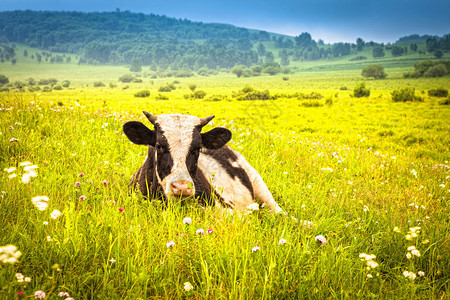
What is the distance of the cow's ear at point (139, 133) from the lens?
4754mm

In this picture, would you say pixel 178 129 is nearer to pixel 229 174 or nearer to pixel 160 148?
pixel 160 148

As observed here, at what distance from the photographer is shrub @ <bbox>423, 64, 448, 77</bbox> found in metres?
116

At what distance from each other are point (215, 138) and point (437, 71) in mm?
144559

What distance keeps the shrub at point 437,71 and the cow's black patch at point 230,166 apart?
143m

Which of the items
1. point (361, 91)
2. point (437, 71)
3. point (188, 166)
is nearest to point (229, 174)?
point (188, 166)

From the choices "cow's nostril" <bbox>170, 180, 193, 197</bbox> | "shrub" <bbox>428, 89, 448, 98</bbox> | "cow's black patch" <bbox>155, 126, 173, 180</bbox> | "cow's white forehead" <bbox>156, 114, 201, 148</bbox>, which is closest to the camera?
"cow's nostril" <bbox>170, 180, 193, 197</bbox>

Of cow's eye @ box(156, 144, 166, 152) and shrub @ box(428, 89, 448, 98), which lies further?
shrub @ box(428, 89, 448, 98)

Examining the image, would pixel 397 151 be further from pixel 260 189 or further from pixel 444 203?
pixel 260 189

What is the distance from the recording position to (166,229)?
3.54 m

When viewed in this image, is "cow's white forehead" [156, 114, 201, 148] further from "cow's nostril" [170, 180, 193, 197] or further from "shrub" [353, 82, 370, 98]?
"shrub" [353, 82, 370, 98]

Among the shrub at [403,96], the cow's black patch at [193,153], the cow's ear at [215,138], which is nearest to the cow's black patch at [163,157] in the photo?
the cow's black patch at [193,153]

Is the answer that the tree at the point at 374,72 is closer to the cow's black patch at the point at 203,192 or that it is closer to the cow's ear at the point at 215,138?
the cow's ear at the point at 215,138

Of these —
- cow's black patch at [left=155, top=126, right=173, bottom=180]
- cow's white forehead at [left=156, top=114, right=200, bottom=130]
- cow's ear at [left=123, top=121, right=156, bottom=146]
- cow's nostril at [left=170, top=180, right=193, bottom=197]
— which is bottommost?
cow's nostril at [left=170, top=180, right=193, bottom=197]

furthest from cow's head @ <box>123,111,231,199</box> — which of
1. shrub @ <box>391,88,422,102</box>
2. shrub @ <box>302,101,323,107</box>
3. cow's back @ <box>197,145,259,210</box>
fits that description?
shrub @ <box>391,88,422,102</box>
